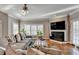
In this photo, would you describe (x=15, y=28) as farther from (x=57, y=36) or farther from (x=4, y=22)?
(x=57, y=36)

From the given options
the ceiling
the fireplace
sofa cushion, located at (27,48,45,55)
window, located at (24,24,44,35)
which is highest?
the ceiling

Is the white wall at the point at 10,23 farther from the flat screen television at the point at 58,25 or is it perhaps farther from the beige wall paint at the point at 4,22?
the flat screen television at the point at 58,25

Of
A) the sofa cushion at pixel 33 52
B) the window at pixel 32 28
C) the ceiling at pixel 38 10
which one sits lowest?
the sofa cushion at pixel 33 52

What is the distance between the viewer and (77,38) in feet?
6.19

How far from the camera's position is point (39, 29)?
1962mm

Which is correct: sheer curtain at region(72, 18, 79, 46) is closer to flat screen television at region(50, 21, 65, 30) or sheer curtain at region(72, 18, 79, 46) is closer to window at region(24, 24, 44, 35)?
flat screen television at region(50, 21, 65, 30)

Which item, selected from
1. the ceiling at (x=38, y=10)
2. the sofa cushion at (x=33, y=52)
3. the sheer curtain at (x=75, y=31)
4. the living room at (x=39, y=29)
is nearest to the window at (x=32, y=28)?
the living room at (x=39, y=29)

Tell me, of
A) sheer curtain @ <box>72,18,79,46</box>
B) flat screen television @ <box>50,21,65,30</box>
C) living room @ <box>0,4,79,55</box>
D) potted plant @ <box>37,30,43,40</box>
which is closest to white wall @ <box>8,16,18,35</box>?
living room @ <box>0,4,79,55</box>

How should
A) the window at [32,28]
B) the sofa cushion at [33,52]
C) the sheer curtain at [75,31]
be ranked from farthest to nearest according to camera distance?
the window at [32,28] < the sheer curtain at [75,31] < the sofa cushion at [33,52]

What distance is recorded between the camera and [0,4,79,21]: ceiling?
1760 millimetres

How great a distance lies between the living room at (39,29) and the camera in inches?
70.8
